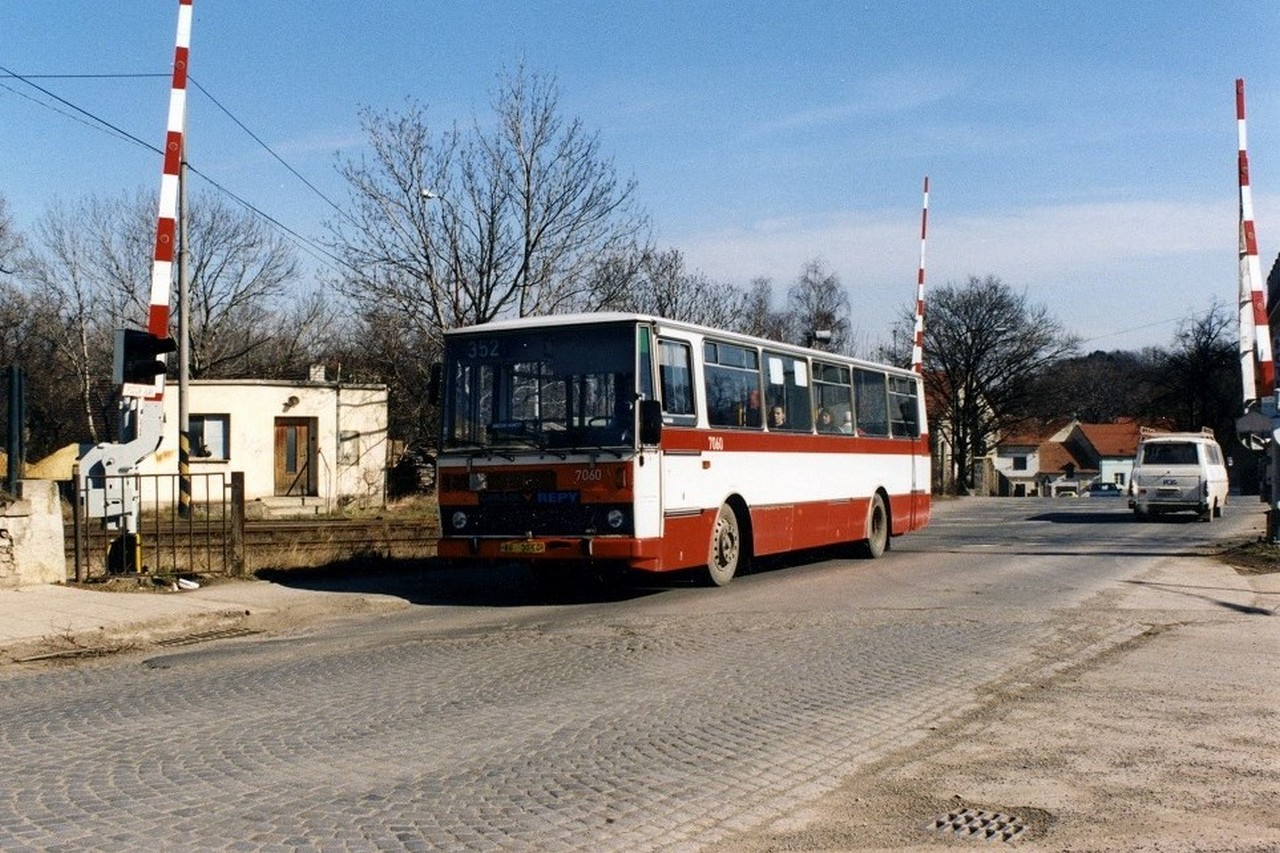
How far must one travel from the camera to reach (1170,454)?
3500cm

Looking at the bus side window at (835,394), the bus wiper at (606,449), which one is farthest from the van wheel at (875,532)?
the bus wiper at (606,449)

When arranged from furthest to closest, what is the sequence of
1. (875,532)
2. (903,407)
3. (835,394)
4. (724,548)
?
(903,407), (875,532), (835,394), (724,548)

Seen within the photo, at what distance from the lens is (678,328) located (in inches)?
591

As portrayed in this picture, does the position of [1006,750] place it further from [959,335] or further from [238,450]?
[959,335]

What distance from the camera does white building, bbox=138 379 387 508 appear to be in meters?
39.2

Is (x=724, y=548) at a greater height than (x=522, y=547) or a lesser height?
lesser

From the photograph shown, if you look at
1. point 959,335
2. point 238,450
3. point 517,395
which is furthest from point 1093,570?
point 959,335

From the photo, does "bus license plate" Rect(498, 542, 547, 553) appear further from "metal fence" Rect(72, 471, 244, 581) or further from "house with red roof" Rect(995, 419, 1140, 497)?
"house with red roof" Rect(995, 419, 1140, 497)

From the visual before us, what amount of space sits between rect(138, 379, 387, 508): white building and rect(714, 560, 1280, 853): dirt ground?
3253 cm

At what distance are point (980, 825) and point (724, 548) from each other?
34.4ft

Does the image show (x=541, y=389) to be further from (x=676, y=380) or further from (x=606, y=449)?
(x=676, y=380)

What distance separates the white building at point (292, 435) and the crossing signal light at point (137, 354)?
2338cm

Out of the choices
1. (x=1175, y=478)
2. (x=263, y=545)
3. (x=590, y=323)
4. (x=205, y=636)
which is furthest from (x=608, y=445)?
(x=1175, y=478)

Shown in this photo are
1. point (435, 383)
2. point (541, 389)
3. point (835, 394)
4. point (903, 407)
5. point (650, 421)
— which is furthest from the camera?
point (903, 407)
